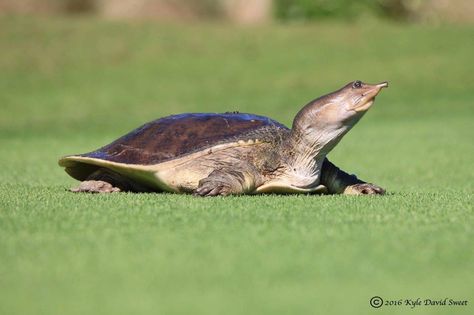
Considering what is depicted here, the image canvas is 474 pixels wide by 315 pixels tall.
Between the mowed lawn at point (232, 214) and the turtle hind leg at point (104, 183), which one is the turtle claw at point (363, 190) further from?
the turtle hind leg at point (104, 183)

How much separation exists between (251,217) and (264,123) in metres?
1.71

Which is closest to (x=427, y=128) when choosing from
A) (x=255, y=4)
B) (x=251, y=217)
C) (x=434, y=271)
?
(x=251, y=217)

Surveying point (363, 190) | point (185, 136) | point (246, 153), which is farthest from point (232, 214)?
point (363, 190)

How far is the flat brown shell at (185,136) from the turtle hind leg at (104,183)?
178 millimetres

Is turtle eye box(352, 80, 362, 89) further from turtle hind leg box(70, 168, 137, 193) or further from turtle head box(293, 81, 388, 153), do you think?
turtle hind leg box(70, 168, 137, 193)

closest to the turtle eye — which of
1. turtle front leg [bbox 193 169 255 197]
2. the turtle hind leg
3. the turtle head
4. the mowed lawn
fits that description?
the turtle head

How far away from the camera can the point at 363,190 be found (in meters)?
6.54

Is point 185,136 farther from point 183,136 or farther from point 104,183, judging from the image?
point 104,183

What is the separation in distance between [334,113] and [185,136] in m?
1.07

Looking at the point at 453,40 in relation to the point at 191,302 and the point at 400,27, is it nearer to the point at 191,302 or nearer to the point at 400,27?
the point at 400,27

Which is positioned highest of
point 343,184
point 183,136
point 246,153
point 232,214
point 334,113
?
point 334,113

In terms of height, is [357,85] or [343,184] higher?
[357,85]

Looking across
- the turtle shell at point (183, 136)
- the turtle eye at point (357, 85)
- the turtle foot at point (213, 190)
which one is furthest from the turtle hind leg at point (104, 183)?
the turtle eye at point (357, 85)

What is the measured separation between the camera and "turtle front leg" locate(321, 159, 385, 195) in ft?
21.4
